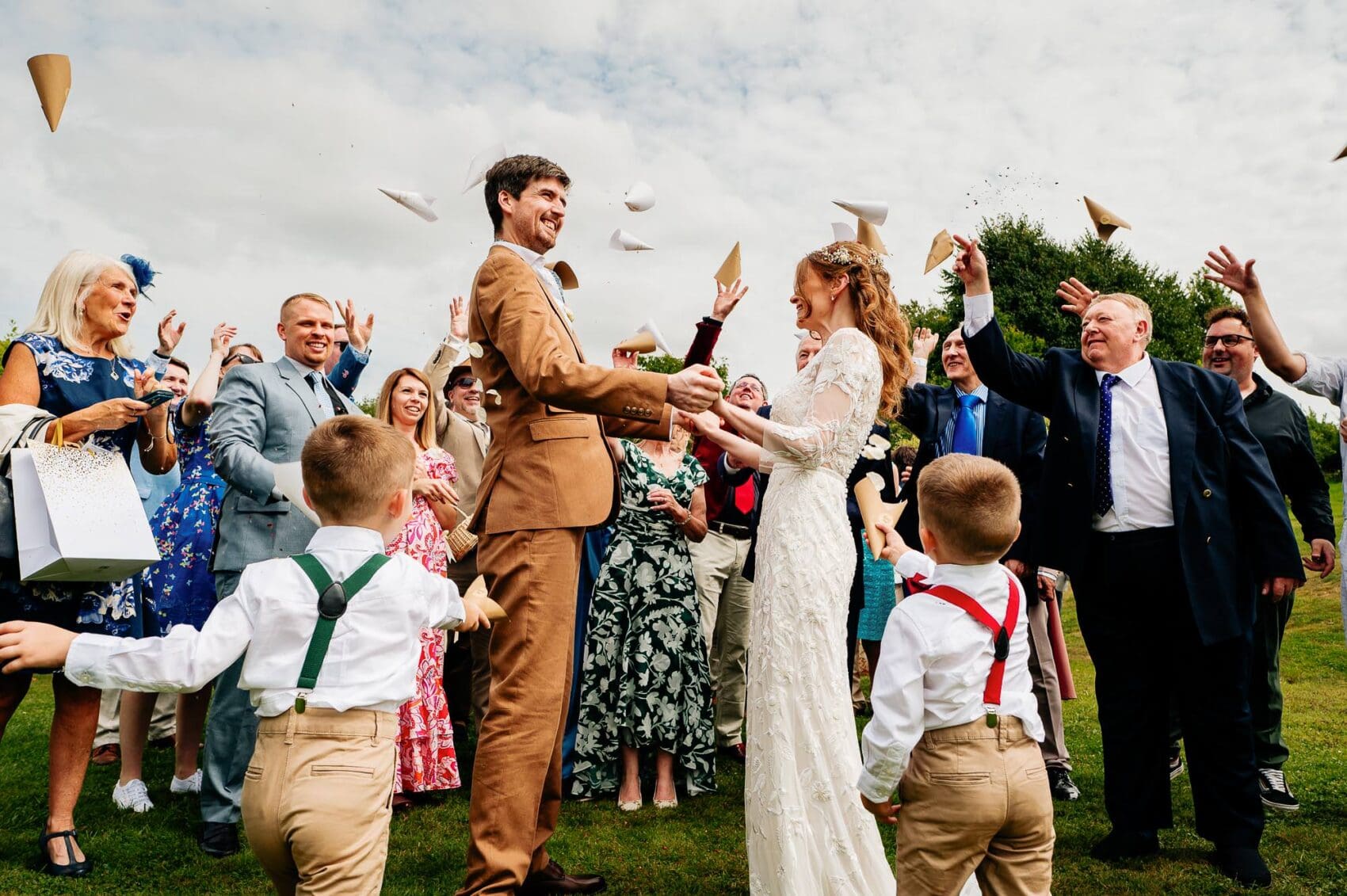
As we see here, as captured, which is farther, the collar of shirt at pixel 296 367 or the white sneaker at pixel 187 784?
the white sneaker at pixel 187 784

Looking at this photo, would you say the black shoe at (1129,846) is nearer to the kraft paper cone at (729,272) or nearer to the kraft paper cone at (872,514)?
the kraft paper cone at (872,514)

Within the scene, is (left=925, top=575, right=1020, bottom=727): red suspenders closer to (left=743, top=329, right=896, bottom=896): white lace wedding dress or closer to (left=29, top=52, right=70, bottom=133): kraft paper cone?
(left=743, top=329, right=896, bottom=896): white lace wedding dress

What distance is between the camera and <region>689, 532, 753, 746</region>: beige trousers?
6480 millimetres

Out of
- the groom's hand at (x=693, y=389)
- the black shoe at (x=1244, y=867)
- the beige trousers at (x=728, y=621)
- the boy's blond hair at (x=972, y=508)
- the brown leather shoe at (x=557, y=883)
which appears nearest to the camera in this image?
the boy's blond hair at (x=972, y=508)

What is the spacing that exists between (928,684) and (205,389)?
4956 millimetres

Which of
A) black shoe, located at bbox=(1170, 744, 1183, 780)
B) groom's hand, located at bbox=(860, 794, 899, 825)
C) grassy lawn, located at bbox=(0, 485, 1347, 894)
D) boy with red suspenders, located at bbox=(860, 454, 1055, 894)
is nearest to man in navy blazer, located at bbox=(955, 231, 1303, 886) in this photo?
grassy lawn, located at bbox=(0, 485, 1347, 894)

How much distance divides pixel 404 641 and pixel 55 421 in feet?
7.27

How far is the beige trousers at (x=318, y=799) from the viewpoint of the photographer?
2398mm

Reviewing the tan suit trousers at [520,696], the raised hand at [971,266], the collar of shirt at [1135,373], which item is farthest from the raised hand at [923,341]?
the tan suit trousers at [520,696]

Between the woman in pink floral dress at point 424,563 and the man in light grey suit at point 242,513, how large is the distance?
67 cm

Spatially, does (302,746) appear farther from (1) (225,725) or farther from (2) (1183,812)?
(2) (1183,812)

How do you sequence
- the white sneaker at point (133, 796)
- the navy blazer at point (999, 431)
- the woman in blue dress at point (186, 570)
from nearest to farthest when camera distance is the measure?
the white sneaker at point (133, 796)
the woman in blue dress at point (186, 570)
the navy blazer at point (999, 431)

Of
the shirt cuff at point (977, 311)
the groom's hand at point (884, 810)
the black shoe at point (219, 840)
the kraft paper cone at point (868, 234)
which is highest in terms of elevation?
the kraft paper cone at point (868, 234)

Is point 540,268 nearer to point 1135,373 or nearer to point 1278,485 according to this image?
point 1135,373
